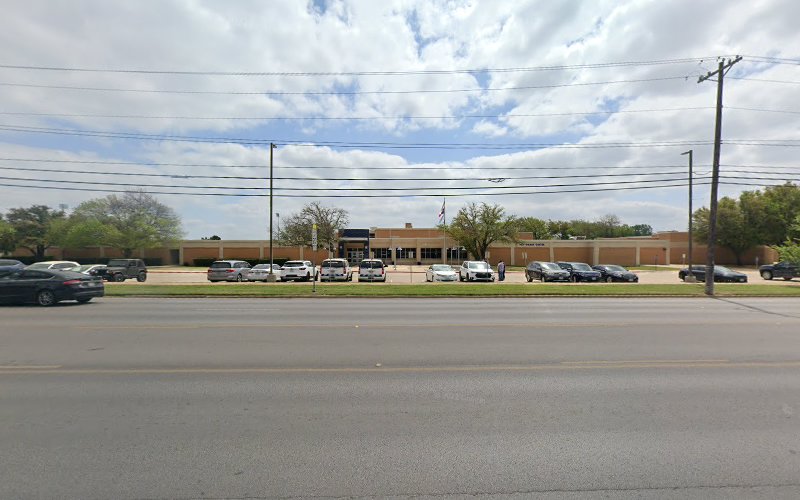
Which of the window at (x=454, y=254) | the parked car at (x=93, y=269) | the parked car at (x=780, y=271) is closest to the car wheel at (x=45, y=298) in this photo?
the parked car at (x=93, y=269)

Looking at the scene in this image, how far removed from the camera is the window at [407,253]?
68000mm

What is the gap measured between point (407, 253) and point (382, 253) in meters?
4.00

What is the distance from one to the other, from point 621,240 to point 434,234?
2961cm

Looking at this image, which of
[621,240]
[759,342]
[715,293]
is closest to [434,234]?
[621,240]

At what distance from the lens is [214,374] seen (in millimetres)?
5855

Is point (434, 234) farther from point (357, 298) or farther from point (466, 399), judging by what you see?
point (466, 399)

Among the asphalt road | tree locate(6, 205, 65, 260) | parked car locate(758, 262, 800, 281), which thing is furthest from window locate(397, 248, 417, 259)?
the asphalt road

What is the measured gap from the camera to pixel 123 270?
103 ft

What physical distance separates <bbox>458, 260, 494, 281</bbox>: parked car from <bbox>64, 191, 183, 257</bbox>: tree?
45874mm

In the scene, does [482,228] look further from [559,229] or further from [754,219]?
[559,229]

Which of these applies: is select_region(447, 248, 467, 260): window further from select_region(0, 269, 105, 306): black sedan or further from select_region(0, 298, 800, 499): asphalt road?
select_region(0, 298, 800, 499): asphalt road

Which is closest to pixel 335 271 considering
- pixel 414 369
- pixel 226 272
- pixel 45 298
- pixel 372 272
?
pixel 372 272

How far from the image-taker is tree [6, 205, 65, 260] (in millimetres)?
62688

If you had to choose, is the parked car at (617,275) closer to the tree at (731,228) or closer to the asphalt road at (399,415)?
the asphalt road at (399,415)
